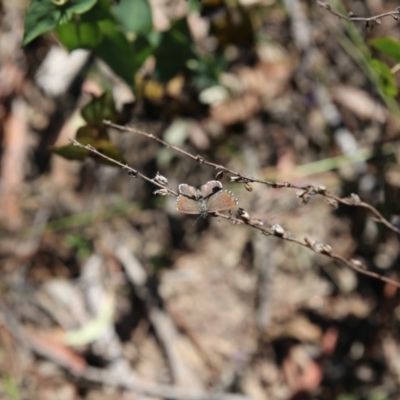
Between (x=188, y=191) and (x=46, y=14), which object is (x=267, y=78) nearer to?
(x=46, y=14)

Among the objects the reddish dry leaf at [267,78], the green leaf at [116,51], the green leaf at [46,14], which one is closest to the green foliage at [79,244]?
the reddish dry leaf at [267,78]

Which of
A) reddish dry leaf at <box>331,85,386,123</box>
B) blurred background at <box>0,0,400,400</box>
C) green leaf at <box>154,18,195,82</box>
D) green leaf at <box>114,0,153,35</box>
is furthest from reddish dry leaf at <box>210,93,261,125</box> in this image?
green leaf at <box>114,0,153,35</box>

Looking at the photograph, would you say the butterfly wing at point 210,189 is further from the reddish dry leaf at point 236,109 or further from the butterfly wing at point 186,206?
the reddish dry leaf at point 236,109

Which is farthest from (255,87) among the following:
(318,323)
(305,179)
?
(318,323)

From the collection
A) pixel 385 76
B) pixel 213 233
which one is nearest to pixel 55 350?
pixel 213 233

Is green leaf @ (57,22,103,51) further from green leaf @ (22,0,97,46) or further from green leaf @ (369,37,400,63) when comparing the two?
green leaf @ (369,37,400,63)

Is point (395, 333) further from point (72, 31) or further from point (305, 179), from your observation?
point (72, 31)
